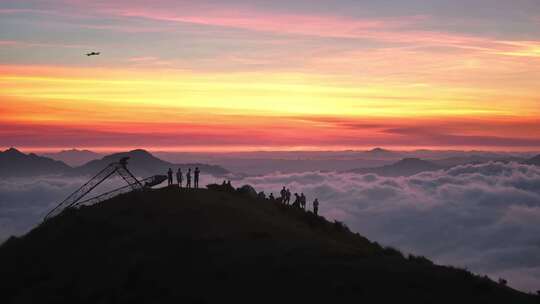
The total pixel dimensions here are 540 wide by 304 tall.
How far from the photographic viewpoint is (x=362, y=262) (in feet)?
120

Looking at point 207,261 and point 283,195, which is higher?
point 283,195

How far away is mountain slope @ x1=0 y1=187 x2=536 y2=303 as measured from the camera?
33.2 metres

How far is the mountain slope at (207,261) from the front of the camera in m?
33.2

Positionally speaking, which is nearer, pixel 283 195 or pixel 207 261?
pixel 207 261

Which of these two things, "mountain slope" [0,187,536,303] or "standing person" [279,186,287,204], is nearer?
"mountain slope" [0,187,536,303]

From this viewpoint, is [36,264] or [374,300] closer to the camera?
[374,300]

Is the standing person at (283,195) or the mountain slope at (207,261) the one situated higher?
the standing person at (283,195)

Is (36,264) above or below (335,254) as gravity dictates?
below

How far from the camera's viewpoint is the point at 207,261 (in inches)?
1618

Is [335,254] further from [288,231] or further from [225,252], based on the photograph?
[288,231]

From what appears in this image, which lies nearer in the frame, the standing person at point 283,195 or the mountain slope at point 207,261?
the mountain slope at point 207,261

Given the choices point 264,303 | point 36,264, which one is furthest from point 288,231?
point 36,264

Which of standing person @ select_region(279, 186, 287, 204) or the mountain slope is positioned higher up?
standing person @ select_region(279, 186, 287, 204)

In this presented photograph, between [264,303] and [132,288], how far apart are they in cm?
1090
